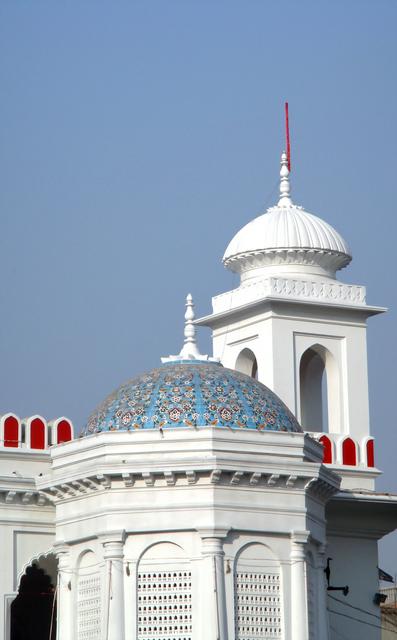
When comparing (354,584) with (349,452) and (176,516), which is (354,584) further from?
(176,516)

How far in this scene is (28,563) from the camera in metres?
45.1

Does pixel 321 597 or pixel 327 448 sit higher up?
pixel 327 448

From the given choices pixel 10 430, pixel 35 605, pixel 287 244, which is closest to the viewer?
pixel 10 430

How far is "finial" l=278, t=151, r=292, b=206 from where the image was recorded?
173 ft

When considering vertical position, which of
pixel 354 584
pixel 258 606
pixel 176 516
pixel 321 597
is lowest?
pixel 258 606

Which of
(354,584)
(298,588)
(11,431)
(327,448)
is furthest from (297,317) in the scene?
(298,588)

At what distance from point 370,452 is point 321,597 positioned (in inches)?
304

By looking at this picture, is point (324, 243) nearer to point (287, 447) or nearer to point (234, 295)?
point (234, 295)

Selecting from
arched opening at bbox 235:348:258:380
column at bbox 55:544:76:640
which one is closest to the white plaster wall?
arched opening at bbox 235:348:258:380

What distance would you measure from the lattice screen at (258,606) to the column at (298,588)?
29 centimetres

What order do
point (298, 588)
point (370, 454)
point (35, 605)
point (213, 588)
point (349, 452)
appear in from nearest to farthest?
point (213, 588) → point (298, 588) → point (35, 605) → point (349, 452) → point (370, 454)

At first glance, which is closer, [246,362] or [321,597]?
[321,597]

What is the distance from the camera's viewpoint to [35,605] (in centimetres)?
4775

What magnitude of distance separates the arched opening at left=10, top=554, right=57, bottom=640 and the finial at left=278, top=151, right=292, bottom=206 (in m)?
11.7
